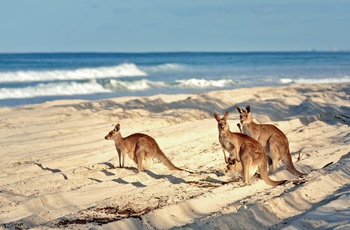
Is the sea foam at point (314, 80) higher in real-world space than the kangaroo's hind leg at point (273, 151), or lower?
lower

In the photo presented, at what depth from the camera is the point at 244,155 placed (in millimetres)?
8500

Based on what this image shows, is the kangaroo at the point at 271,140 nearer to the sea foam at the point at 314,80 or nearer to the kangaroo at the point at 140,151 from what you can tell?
the kangaroo at the point at 140,151

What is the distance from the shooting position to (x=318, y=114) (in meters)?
15.0

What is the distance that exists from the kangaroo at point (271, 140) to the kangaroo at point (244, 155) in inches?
23.2

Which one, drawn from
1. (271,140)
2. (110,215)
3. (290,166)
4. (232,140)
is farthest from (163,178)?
(110,215)

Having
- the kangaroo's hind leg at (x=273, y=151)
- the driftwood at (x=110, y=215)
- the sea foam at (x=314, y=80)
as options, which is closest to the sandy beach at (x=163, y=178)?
the driftwood at (x=110, y=215)

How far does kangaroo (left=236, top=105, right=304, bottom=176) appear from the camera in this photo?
9305 mm

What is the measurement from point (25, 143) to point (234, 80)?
80.6ft

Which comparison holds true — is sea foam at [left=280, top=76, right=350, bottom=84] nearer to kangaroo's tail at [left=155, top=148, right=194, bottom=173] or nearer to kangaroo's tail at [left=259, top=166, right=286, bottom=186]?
kangaroo's tail at [left=155, top=148, right=194, bottom=173]

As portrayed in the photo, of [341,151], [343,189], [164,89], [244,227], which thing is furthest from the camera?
[164,89]

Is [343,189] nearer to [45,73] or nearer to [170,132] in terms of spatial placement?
[170,132]

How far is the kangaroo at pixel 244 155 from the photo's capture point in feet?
28.0

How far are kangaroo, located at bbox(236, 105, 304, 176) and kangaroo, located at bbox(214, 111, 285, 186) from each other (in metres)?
0.59

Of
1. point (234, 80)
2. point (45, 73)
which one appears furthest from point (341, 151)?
point (45, 73)
